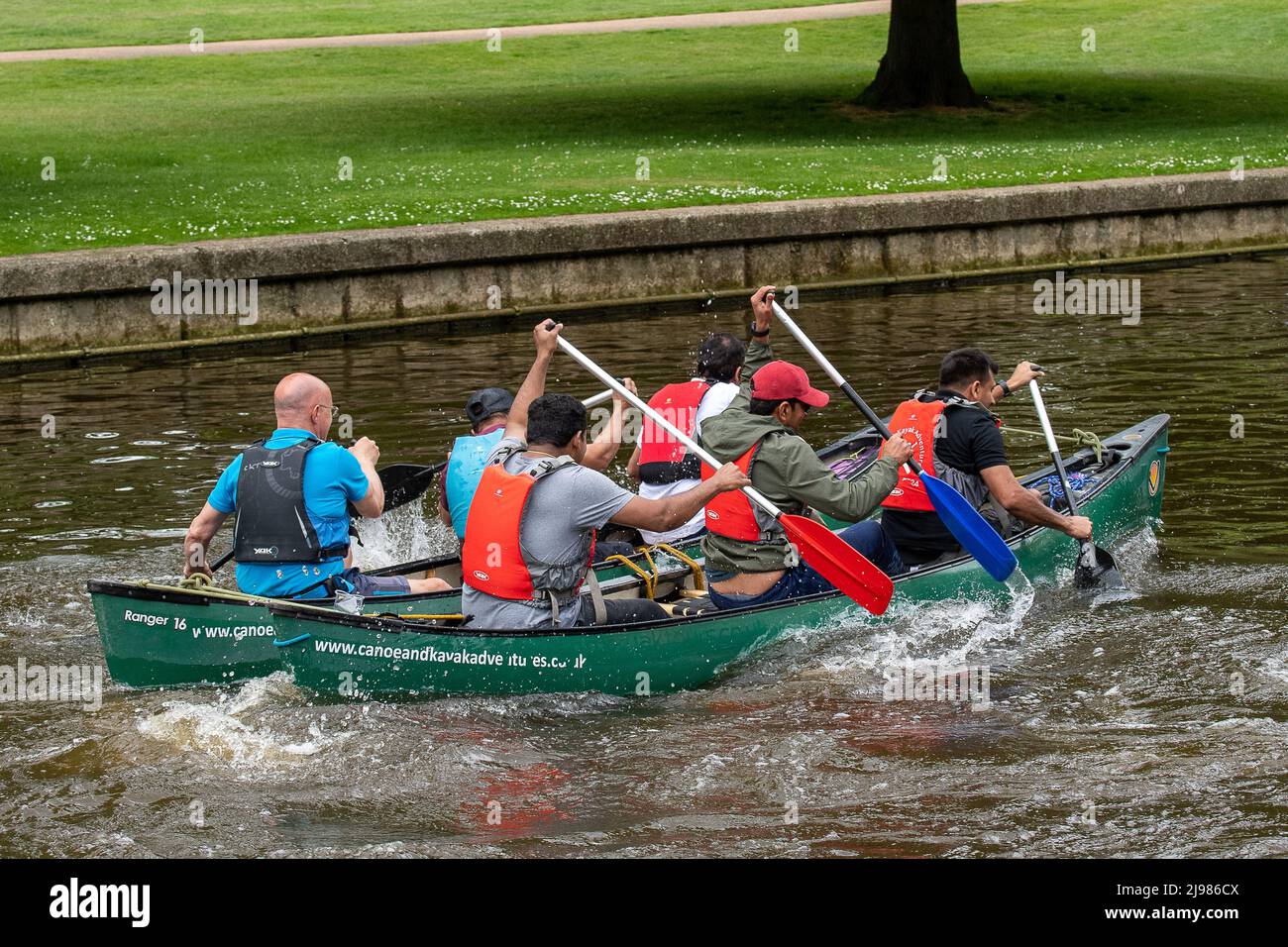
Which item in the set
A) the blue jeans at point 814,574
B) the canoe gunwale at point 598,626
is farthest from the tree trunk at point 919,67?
the blue jeans at point 814,574

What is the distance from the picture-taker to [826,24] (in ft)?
129

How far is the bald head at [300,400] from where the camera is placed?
28.2 ft

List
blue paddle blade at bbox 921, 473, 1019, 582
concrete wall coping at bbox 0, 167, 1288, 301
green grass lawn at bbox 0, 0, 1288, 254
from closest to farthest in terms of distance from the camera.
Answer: blue paddle blade at bbox 921, 473, 1019, 582 → concrete wall coping at bbox 0, 167, 1288, 301 → green grass lawn at bbox 0, 0, 1288, 254

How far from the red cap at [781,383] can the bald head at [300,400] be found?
206cm

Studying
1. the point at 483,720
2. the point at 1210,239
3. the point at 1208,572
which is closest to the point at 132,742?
the point at 483,720

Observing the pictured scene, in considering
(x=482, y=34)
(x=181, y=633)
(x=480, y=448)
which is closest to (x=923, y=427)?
(x=480, y=448)

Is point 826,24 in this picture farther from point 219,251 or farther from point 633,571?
point 633,571

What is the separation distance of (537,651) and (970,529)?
2484 mm

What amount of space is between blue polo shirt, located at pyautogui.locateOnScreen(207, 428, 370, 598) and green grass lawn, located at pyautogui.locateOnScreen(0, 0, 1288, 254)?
10.3m

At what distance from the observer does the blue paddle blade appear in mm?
9414

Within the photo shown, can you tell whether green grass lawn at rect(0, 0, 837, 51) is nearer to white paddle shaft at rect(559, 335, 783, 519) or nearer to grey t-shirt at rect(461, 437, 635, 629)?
white paddle shaft at rect(559, 335, 783, 519)

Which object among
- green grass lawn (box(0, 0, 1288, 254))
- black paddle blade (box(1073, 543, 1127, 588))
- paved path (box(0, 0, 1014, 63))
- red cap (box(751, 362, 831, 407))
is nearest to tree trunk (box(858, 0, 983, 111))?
green grass lawn (box(0, 0, 1288, 254))

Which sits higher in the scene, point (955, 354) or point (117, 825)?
point (955, 354)
